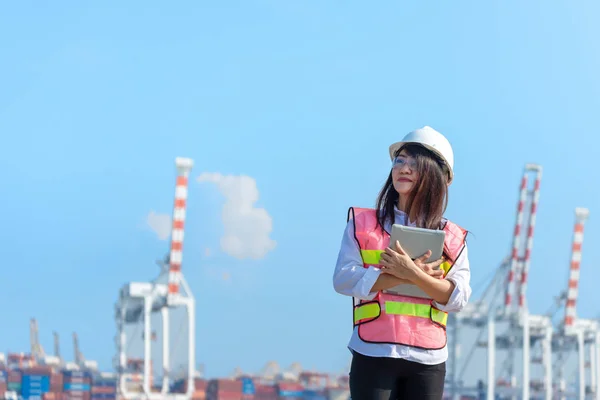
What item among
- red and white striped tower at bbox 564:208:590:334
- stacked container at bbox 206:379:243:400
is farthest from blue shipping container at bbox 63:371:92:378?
red and white striped tower at bbox 564:208:590:334

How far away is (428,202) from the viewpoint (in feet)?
8.64

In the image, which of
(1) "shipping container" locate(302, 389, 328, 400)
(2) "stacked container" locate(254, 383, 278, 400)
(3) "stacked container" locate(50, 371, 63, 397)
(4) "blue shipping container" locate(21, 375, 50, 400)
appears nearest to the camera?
(4) "blue shipping container" locate(21, 375, 50, 400)

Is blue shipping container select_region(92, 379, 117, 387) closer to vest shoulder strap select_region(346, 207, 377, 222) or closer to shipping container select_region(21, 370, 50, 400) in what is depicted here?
shipping container select_region(21, 370, 50, 400)

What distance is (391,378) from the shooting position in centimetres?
255

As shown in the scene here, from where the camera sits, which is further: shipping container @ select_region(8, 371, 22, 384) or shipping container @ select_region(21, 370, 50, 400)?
shipping container @ select_region(8, 371, 22, 384)

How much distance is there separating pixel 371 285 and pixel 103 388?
58.2 meters

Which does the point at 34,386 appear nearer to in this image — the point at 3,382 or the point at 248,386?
the point at 3,382

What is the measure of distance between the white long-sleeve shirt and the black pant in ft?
0.07

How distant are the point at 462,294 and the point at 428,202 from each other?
237mm

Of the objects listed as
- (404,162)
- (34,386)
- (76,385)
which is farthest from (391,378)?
(76,385)

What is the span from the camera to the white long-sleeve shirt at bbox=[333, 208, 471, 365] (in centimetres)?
252

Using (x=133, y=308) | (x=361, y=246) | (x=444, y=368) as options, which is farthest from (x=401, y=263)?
(x=133, y=308)

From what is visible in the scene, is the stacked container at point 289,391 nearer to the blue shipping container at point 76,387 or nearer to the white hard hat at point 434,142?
the blue shipping container at point 76,387

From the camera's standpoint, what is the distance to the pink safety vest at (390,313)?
8.29 ft
